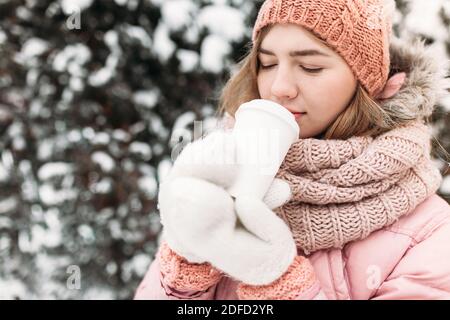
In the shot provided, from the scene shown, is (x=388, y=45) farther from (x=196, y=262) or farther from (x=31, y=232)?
(x=31, y=232)

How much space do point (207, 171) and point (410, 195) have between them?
48 centimetres

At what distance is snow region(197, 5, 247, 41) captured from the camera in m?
2.08

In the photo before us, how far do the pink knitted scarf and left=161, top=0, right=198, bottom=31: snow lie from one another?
1.07 meters

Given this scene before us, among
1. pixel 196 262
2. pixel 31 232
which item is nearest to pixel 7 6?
pixel 31 232

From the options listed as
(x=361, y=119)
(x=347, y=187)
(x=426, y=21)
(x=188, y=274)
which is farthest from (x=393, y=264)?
(x=426, y=21)

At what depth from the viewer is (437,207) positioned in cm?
122

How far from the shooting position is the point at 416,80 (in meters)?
1.33

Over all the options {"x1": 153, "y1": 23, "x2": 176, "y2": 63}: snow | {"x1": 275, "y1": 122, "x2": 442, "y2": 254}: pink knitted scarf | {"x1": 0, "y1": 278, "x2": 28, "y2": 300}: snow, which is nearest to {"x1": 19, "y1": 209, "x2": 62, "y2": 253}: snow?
Answer: {"x1": 0, "y1": 278, "x2": 28, "y2": 300}: snow

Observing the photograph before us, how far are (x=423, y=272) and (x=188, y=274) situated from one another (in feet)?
1.47

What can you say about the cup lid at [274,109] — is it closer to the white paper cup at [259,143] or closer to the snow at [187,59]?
the white paper cup at [259,143]

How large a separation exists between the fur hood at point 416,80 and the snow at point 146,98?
1046 mm

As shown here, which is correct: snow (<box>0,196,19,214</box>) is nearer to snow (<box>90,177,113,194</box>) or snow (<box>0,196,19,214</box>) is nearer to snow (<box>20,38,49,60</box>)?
snow (<box>90,177,113,194</box>)

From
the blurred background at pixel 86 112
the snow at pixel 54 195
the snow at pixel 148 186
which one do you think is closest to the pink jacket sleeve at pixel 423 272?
the blurred background at pixel 86 112

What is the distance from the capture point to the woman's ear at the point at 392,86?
132 centimetres
